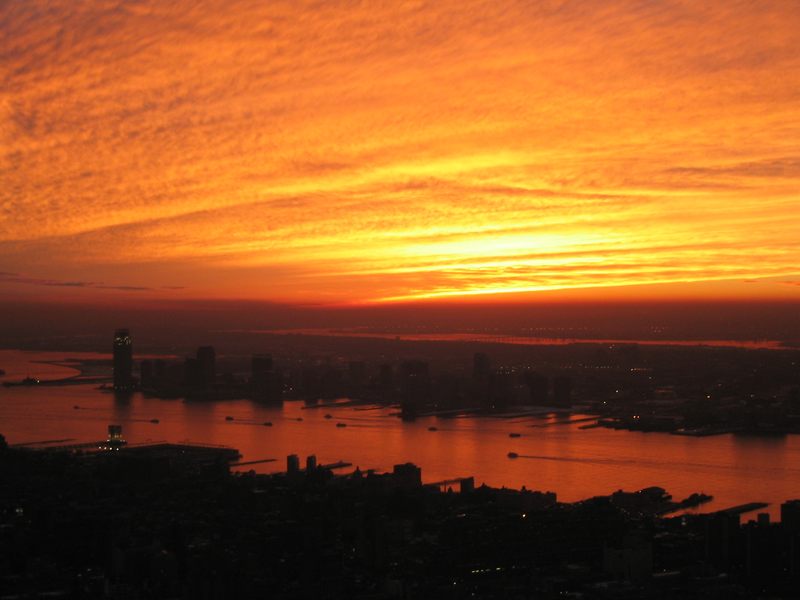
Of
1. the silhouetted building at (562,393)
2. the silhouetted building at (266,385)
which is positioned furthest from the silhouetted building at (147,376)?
the silhouetted building at (562,393)

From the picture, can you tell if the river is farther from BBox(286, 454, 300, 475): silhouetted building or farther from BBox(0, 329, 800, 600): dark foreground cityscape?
BBox(286, 454, 300, 475): silhouetted building

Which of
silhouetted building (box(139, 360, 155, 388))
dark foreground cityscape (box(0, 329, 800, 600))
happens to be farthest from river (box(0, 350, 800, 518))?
silhouetted building (box(139, 360, 155, 388))

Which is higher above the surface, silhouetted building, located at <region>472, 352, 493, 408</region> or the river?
silhouetted building, located at <region>472, 352, 493, 408</region>

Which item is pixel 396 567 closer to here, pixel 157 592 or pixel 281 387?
pixel 157 592

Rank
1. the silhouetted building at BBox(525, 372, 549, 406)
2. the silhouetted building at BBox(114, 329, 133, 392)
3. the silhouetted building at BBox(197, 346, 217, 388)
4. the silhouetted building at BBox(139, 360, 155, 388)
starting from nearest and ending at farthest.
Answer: the silhouetted building at BBox(525, 372, 549, 406)
the silhouetted building at BBox(197, 346, 217, 388)
the silhouetted building at BBox(139, 360, 155, 388)
the silhouetted building at BBox(114, 329, 133, 392)

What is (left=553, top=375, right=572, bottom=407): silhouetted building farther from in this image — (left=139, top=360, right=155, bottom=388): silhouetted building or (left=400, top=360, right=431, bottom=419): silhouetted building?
(left=139, top=360, right=155, bottom=388): silhouetted building

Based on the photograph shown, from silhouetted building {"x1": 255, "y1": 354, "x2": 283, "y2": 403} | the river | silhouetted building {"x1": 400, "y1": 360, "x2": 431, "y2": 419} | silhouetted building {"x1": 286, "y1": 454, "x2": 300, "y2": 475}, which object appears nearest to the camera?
silhouetted building {"x1": 286, "y1": 454, "x2": 300, "y2": 475}

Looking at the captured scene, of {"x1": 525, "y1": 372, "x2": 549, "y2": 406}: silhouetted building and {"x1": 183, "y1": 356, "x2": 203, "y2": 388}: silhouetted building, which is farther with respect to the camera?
{"x1": 183, "y1": 356, "x2": 203, "y2": 388}: silhouetted building

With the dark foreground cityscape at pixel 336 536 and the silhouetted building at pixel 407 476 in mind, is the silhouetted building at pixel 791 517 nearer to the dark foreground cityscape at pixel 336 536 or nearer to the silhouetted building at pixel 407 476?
the dark foreground cityscape at pixel 336 536

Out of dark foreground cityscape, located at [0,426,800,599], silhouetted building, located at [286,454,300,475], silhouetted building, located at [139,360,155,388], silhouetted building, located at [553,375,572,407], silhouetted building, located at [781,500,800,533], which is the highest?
silhouetted building, located at [139,360,155,388]
